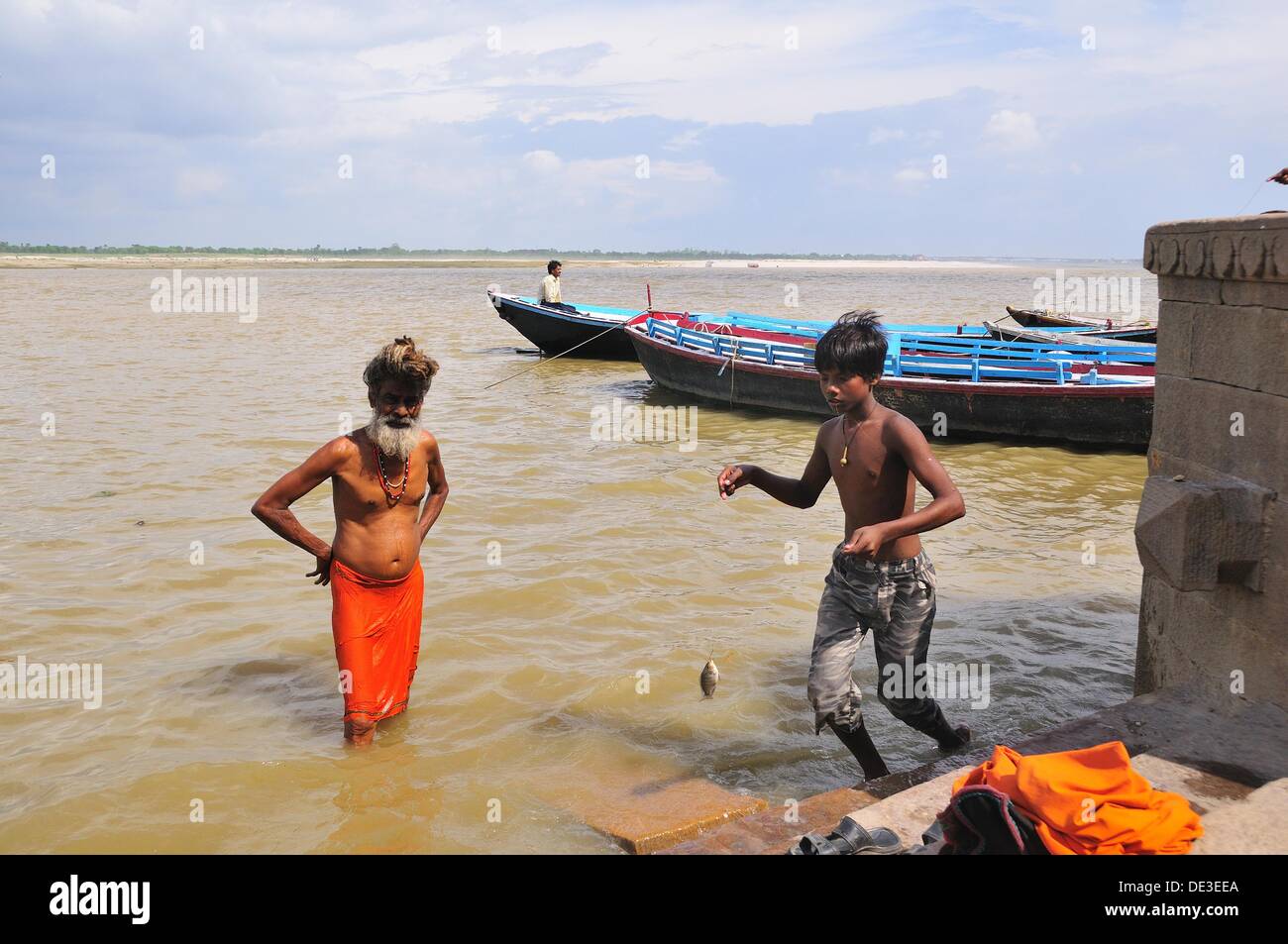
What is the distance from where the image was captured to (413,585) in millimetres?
4512

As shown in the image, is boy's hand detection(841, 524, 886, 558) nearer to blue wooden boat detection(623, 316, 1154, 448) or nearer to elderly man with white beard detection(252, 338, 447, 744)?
elderly man with white beard detection(252, 338, 447, 744)

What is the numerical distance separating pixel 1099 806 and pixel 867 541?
1.14 m

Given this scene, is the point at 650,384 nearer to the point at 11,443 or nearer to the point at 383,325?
the point at 11,443

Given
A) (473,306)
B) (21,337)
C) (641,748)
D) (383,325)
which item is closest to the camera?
(641,748)

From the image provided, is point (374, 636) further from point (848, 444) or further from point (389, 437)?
point (848, 444)

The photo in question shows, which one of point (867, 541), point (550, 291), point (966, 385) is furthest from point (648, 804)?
point (550, 291)

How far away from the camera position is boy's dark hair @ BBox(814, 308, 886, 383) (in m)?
3.73

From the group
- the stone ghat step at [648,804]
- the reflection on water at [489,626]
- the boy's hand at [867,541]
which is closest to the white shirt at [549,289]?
the reflection on water at [489,626]

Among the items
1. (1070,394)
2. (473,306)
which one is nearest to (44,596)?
(1070,394)

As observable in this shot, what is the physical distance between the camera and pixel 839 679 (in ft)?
12.4

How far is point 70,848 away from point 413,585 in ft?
5.25

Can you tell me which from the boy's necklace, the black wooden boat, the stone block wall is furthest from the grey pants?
the black wooden boat

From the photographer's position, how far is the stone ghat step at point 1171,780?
9.25 feet

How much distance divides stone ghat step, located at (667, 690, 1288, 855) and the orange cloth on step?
4.3 inches
